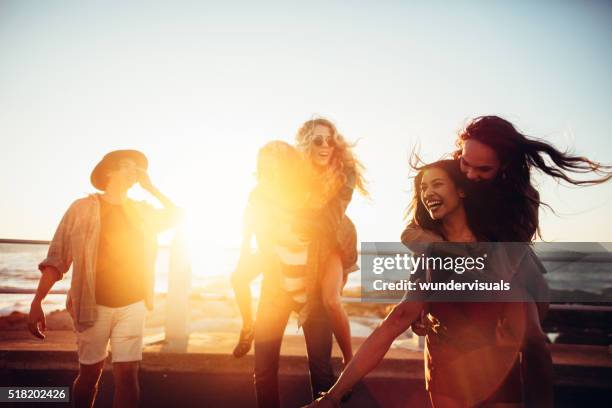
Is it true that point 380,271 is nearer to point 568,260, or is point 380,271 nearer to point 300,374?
point 300,374

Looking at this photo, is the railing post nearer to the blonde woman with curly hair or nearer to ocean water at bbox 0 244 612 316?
ocean water at bbox 0 244 612 316

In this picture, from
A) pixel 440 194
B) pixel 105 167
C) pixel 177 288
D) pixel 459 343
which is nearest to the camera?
pixel 459 343

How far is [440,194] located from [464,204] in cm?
16

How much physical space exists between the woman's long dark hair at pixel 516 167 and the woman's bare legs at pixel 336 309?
117 centimetres

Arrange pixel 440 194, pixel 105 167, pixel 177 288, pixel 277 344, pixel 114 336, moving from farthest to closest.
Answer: pixel 177 288
pixel 105 167
pixel 114 336
pixel 277 344
pixel 440 194

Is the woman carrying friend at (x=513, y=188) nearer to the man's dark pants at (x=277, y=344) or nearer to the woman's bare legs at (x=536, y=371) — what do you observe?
the woman's bare legs at (x=536, y=371)

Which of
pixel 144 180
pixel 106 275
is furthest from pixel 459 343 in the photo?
pixel 144 180

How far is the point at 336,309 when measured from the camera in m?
2.53

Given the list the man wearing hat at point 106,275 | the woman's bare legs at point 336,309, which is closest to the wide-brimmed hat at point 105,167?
the man wearing hat at point 106,275

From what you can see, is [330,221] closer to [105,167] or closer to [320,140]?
[320,140]

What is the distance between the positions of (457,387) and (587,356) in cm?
356

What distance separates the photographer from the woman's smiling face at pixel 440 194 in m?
1.86

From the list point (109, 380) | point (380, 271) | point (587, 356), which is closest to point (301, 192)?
point (380, 271)

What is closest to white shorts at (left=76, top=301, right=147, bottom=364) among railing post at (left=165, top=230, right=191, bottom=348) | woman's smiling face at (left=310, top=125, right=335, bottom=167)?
railing post at (left=165, top=230, right=191, bottom=348)
